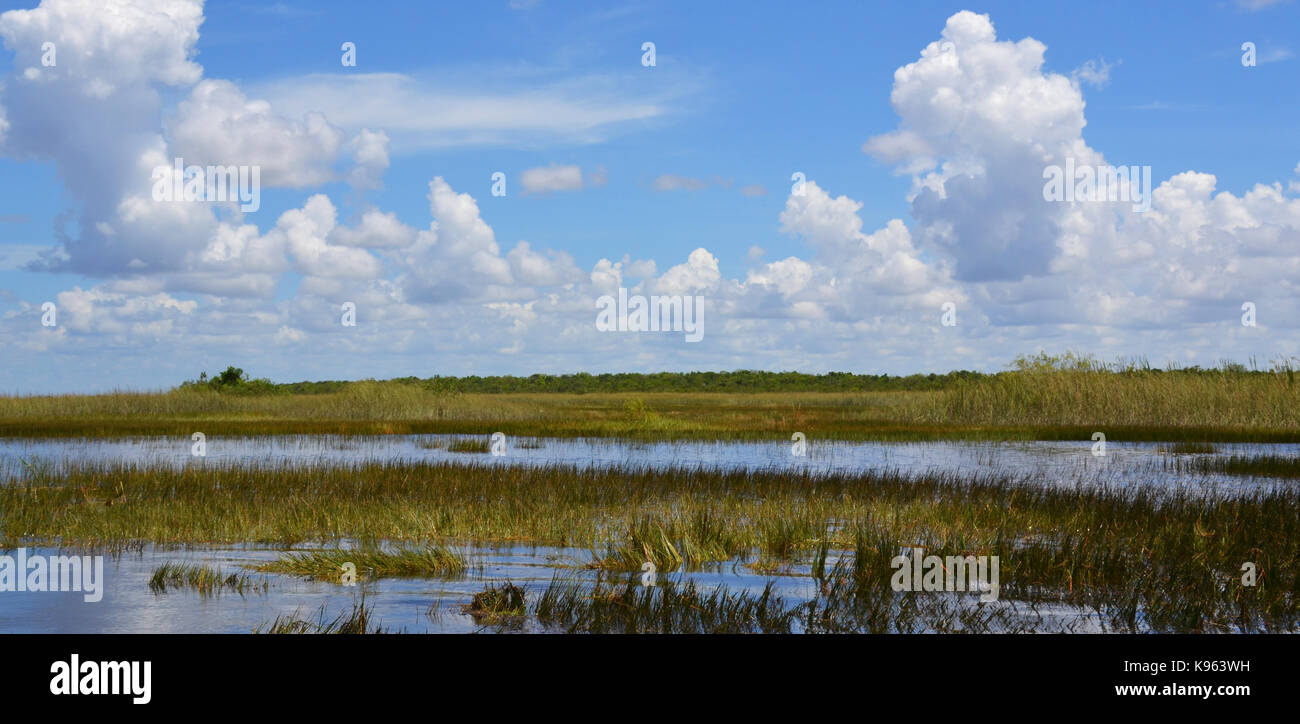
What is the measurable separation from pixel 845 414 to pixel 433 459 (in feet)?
96.3

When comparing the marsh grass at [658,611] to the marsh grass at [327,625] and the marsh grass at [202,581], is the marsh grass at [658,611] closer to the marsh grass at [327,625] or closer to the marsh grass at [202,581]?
the marsh grass at [327,625]

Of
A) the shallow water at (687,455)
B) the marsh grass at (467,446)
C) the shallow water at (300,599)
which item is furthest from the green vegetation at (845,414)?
the shallow water at (300,599)

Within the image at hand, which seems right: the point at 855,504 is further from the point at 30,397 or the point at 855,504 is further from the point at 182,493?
the point at 30,397

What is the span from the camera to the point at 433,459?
26094mm

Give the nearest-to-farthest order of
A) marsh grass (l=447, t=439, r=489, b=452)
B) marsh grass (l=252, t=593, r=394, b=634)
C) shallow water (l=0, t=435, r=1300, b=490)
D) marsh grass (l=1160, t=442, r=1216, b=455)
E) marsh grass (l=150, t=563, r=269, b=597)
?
marsh grass (l=252, t=593, r=394, b=634), marsh grass (l=150, t=563, r=269, b=597), shallow water (l=0, t=435, r=1300, b=490), marsh grass (l=1160, t=442, r=1216, b=455), marsh grass (l=447, t=439, r=489, b=452)

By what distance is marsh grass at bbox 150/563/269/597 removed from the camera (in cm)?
1043

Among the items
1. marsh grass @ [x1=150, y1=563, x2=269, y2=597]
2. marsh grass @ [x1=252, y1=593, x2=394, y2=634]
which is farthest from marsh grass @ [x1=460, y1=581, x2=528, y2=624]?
marsh grass @ [x1=150, y1=563, x2=269, y2=597]

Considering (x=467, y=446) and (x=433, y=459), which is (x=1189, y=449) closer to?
(x=467, y=446)

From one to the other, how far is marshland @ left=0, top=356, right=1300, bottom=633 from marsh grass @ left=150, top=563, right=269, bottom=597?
3cm

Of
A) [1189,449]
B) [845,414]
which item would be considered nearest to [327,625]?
[1189,449]

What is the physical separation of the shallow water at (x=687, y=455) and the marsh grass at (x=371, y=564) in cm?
1115

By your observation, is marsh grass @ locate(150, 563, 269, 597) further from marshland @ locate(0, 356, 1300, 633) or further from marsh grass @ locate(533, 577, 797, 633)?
marsh grass @ locate(533, 577, 797, 633)
